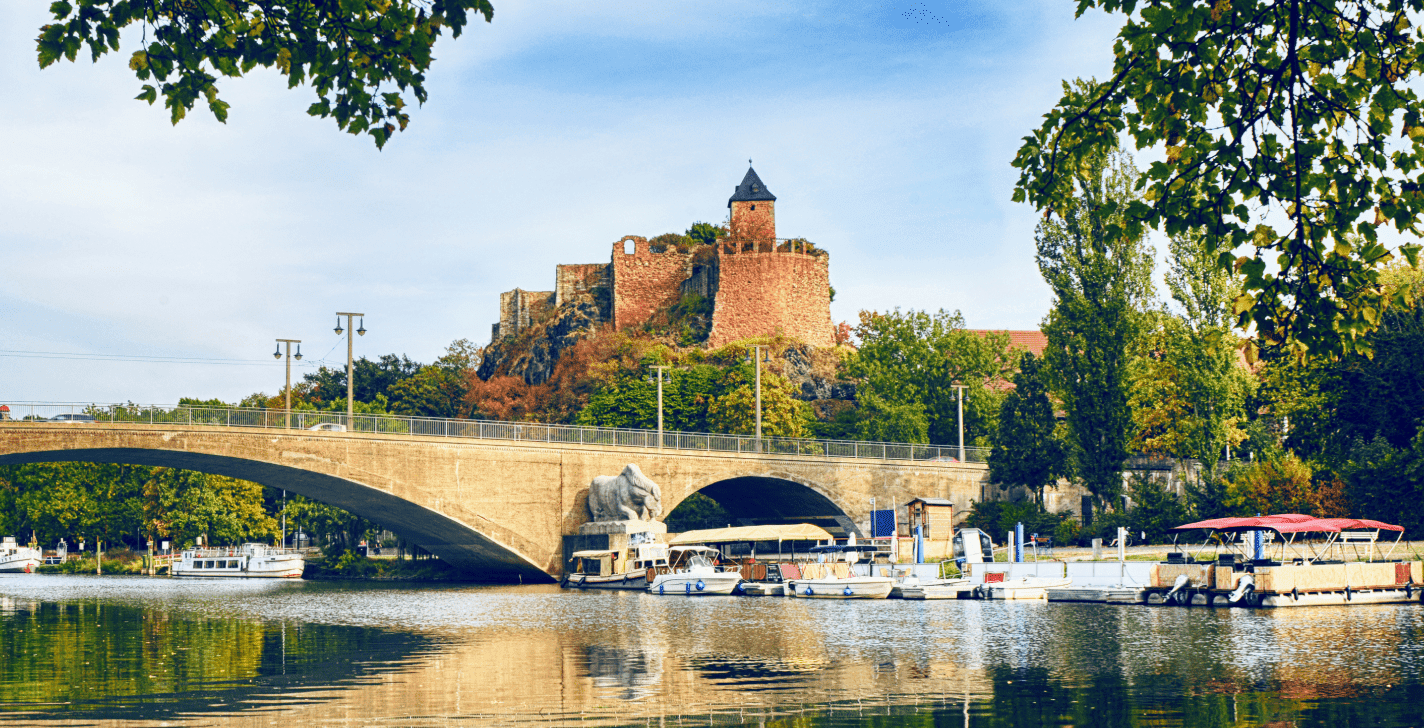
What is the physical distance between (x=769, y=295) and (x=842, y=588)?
190 ft

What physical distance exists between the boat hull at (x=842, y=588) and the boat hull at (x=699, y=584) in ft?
9.49

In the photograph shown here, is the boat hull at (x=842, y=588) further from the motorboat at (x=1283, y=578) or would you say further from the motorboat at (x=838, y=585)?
the motorboat at (x=1283, y=578)

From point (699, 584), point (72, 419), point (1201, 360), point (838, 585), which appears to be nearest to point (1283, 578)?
point (838, 585)

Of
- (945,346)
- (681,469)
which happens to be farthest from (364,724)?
(945,346)

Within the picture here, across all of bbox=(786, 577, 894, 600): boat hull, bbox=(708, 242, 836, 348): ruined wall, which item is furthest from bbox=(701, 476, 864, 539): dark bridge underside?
bbox=(708, 242, 836, 348): ruined wall

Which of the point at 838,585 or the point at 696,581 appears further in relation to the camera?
the point at 696,581

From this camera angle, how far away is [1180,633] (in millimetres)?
27656

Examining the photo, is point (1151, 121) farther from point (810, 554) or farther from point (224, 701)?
point (810, 554)

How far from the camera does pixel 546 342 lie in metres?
107

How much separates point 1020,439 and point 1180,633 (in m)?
35.4

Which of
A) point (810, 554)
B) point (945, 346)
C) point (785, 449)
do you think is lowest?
point (810, 554)

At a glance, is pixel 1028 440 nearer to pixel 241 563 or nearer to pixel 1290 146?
pixel 241 563

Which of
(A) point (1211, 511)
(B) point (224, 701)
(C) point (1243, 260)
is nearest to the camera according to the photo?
(C) point (1243, 260)

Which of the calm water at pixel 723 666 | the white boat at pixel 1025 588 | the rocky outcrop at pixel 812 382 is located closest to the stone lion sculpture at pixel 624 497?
the calm water at pixel 723 666
